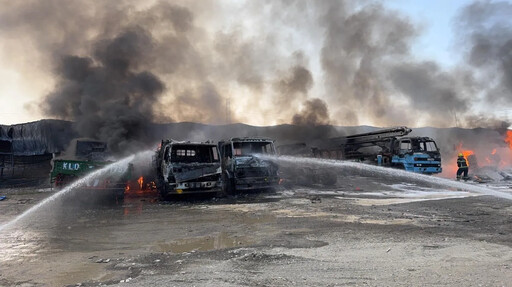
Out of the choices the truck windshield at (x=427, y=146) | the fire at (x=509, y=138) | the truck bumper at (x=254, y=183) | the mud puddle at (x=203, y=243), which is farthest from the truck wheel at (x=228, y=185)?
the fire at (x=509, y=138)

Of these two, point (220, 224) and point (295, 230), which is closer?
point (295, 230)

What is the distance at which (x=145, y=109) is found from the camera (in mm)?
22391

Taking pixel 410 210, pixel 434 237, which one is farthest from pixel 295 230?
pixel 410 210

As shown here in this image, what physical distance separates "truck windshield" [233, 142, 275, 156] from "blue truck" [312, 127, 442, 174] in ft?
23.0

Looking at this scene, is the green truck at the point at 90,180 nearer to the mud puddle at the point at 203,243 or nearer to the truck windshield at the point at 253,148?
the truck windshield at the point at 253,148

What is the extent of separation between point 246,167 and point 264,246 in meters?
6.67

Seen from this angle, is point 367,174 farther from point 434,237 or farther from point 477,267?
point 477,267

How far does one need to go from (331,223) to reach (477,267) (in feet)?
9.63

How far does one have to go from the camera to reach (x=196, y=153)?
35.7 ft

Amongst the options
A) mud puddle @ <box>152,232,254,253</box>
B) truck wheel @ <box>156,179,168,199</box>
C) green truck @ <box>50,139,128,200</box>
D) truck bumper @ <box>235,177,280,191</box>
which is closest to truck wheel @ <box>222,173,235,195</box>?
truck bumper @ <box>235,177,280,191</box>

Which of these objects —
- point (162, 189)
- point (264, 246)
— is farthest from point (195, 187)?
point (264, 246)

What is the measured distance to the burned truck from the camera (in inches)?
395

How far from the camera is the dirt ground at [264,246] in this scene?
11.3 ft

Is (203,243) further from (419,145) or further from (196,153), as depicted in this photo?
(419,145)
